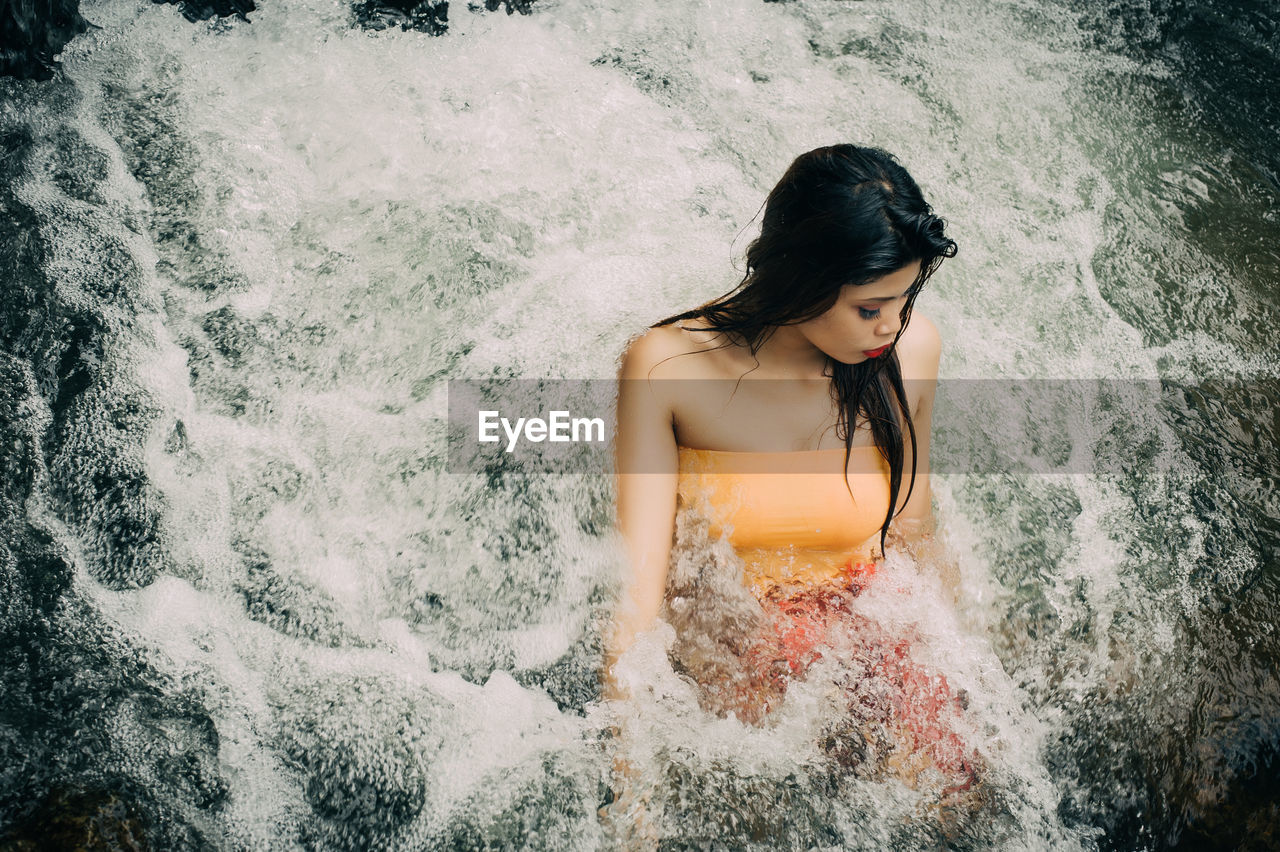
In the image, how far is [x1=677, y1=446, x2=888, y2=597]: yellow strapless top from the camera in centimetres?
213

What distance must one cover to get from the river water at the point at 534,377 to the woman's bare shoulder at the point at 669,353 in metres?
0.64

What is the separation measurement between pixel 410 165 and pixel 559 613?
1870mm

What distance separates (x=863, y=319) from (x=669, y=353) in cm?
52

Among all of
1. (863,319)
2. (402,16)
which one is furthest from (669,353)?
(402,16)

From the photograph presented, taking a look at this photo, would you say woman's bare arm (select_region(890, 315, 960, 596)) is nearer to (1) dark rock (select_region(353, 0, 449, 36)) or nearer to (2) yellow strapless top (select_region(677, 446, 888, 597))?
(2) yellow strapless top (select_region(677, 446, 888, 597))

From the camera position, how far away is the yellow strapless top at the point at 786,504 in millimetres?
2135

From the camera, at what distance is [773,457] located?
2182mm

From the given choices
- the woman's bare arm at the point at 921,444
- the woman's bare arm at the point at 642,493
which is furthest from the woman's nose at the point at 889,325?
the woman's bare arm at the point at 642,493

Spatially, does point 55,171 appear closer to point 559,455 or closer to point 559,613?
point 559,455

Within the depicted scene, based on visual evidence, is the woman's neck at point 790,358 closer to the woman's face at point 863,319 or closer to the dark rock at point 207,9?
the woman's face at point 863,319

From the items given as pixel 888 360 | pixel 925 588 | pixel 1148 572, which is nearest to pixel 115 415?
pixel 888 360

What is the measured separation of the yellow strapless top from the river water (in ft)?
0.95

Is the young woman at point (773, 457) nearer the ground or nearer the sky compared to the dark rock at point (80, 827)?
nearer the sky

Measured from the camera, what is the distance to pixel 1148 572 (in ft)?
8.70
